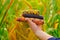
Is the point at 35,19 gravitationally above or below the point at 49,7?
below

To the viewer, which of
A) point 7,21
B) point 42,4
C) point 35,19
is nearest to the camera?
point 35,19

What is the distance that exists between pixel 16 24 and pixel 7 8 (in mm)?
109

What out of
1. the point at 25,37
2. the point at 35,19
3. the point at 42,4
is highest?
the point at 42,4

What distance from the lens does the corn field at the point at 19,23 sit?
4.80 feet

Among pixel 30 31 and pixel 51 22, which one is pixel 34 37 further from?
pixel 51 22

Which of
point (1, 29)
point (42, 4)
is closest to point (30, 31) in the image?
point (1, 29)

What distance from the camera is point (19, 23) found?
148 cm

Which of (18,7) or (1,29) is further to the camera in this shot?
(18,7)

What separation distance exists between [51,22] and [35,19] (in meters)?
0.33

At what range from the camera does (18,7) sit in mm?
1565

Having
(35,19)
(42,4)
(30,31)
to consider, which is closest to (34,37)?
(30,31)

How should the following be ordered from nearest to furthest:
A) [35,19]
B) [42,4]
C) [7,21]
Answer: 1. [35,19]
2. [7,21]
3. [42,4]

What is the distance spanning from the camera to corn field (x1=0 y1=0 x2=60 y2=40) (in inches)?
57.6

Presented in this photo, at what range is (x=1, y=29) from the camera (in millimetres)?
1452
